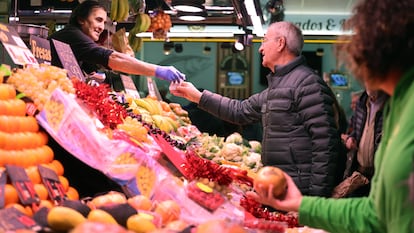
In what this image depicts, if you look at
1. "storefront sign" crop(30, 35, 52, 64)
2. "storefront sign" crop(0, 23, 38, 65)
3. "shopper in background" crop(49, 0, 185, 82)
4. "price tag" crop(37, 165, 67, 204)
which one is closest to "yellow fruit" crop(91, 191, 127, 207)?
"price tag" crop(37, 165, 67, 204)

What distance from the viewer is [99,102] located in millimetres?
2459

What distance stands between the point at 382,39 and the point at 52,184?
117 cm

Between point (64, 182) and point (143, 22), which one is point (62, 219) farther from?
point (143, 22)

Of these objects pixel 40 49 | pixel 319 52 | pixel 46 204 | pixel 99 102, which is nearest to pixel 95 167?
pixel 46 204

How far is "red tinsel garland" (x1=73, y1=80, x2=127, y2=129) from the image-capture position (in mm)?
2383

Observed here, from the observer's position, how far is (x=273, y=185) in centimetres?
198

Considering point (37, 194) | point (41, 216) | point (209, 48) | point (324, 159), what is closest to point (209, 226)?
point (41, 216)

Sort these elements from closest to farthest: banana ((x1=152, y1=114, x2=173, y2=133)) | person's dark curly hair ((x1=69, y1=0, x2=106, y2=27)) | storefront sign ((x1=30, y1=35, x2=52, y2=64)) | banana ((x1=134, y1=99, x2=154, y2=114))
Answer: storefront sign ((x1=30, y1=35, x2=52, y2=64)), person's dark curly hair ((x1=69, y1=0, x2=106, y2=27)), banana ((x1=152, y1=114, x2=173, y2=133)), banana ((x1=134, y1=99, x2=154, y2=114))

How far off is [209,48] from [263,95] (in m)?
9.31

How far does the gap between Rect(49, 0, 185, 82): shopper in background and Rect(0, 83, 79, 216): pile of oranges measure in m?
0.98

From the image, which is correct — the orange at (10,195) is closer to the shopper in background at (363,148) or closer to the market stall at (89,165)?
the market stall at (89,165)

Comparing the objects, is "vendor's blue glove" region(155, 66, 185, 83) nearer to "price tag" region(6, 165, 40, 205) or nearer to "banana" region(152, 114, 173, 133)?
"banana" region(152, 114, 173, 133)

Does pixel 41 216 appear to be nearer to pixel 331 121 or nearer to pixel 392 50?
pixel 392 50

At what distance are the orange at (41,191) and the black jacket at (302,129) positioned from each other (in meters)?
2.04
